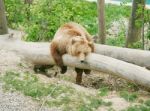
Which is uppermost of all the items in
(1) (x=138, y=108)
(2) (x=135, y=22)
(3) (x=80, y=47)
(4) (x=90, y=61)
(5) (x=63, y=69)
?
(2) (x=135, y=22)

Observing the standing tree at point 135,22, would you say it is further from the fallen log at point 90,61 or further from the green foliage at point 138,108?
the green foliage at point 138,108

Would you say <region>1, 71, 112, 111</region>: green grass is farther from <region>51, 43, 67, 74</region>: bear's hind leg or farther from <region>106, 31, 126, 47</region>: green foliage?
<region>106, 31, 126, 47</region>: green foliage

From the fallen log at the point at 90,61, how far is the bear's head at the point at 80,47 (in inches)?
3.5

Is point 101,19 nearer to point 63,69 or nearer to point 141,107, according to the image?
point 63,69

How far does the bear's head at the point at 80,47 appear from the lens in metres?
7.92

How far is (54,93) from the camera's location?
741cm

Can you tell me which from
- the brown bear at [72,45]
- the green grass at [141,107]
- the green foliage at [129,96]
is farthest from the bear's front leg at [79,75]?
the green grass at [141,107]

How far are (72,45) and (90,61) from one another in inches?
17.5

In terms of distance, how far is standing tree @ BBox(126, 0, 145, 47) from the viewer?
9.35m

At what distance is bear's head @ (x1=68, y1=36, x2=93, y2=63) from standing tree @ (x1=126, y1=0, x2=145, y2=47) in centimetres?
178

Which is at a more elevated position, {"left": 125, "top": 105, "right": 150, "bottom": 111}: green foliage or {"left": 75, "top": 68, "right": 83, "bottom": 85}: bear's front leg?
{"left": 75, "top": 68, "right": 83, "bottom": 85}: bear's front leg

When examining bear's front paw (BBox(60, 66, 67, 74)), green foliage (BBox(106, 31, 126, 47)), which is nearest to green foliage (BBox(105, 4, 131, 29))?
green foliage (BBox(106, 31, 126, 47))

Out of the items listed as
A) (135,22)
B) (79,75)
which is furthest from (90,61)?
(135,22)

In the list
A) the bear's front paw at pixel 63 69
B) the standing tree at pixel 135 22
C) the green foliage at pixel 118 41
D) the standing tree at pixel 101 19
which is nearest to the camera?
the bear's front paw at pixel 63 69
